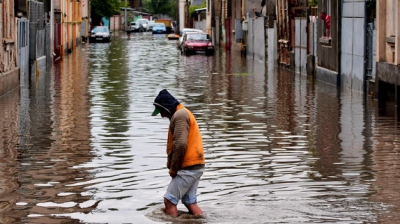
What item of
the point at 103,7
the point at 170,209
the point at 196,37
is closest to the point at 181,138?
the point at 170,209

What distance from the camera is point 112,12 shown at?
353 ft

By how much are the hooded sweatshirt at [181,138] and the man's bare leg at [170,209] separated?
1.27 feet

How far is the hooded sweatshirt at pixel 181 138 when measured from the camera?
9.32 metres

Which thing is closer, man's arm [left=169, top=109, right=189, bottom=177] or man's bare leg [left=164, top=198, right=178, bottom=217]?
man's arm [left=169, top=109, right=189, bottom=177]

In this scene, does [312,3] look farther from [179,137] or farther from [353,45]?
[179,137]

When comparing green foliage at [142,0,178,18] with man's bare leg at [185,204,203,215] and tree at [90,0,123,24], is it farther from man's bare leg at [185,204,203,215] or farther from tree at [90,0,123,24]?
man's bare leg at [185,204,203,215]

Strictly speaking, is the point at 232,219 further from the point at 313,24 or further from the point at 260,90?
the point at 313,24

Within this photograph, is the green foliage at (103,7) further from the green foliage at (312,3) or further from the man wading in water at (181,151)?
the man wading in water at (181,151)

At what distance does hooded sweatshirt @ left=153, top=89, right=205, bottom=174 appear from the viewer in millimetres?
9320

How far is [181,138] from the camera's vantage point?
931 centimetres

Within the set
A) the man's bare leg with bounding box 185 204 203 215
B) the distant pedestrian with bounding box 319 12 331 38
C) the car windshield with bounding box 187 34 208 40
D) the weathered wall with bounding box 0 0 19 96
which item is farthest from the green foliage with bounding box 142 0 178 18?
the man's bare leg with bounding box 185 204 203 215

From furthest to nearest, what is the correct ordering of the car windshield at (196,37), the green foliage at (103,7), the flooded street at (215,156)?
the green foliage at (103,7) < the car windshield at (196,37) < the flooded street at (215,156)

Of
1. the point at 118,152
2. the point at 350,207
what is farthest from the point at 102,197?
the point at 118,152

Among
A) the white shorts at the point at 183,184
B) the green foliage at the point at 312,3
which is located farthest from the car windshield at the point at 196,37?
the white shorts at the point at 183,184
